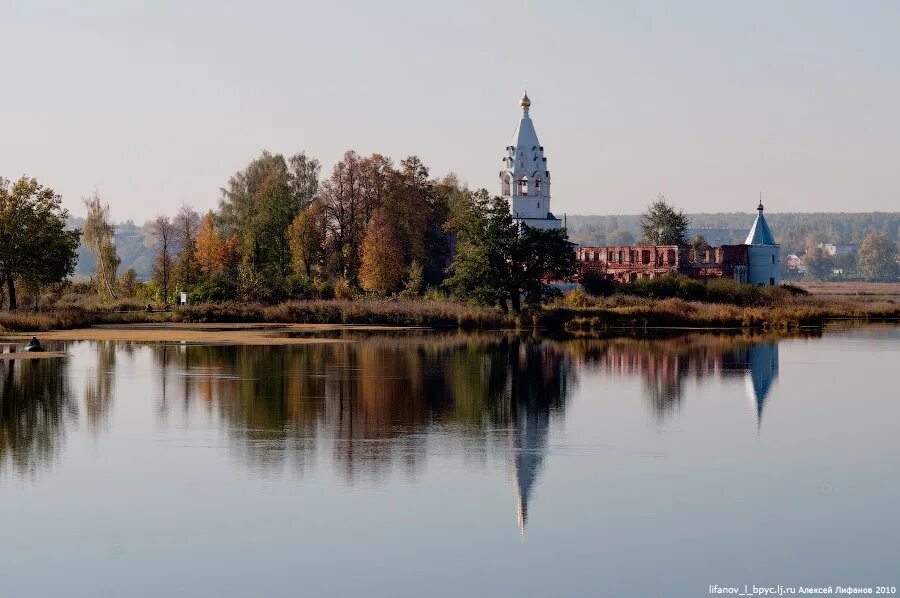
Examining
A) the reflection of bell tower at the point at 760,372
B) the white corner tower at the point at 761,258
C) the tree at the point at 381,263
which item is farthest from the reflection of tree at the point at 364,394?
the white corner tower at the point at 761,258

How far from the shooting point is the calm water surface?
16141 mm

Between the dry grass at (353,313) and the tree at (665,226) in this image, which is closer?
the dry grass at (353,313)

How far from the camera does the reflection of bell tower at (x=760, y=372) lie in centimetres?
3294

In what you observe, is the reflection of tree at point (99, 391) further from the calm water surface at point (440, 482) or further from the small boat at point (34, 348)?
the small boat at point (34, 348)

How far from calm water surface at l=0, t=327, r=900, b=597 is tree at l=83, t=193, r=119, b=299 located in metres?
44.8

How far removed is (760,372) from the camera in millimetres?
39656

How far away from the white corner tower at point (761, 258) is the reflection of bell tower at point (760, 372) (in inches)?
1590

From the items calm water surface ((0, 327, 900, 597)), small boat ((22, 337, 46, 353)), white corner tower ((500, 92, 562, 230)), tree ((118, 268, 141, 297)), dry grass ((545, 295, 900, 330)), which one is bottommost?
calm water surface ((0, 327, 900, 597))

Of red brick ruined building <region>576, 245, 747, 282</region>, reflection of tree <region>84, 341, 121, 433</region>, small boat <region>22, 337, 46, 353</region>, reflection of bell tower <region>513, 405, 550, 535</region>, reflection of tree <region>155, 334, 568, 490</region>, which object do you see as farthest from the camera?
red brick ruined building <region>576, 245, 747, 282</region>

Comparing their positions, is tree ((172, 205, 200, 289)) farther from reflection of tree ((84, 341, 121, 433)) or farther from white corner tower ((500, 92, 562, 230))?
reflection of tree ((84, 341, 121, 433))

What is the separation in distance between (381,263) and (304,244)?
743 centimetres

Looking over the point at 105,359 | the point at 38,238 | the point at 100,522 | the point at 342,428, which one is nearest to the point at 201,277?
the point at 38,238

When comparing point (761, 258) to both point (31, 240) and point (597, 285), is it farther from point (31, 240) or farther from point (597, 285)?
point (31, 240)


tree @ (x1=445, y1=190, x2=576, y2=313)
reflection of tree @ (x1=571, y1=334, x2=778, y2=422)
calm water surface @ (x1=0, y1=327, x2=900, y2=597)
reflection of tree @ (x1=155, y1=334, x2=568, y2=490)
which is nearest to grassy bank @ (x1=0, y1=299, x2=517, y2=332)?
tree @ (x1=445, y1=190, x2=576, y2=313)
